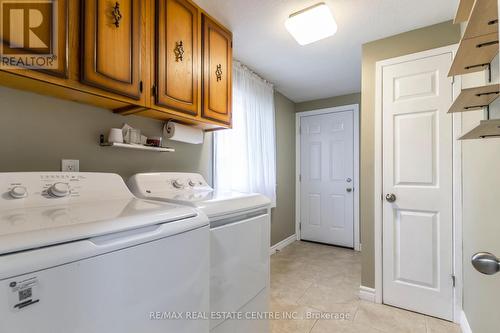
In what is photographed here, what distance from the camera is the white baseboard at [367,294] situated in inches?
81.3

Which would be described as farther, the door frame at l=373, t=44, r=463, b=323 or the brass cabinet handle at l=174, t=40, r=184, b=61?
the door frame at l=373, t=44, r=463, b=323

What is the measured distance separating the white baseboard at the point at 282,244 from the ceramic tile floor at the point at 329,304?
0.20 meters

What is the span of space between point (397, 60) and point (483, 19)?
1.57 metres

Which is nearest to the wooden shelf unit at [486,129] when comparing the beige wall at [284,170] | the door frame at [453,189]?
the door frame at [453,189]

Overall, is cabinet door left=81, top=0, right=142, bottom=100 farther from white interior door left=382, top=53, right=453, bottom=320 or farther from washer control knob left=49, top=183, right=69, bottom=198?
white interior door left=382, top=53, right=453, bottom=320

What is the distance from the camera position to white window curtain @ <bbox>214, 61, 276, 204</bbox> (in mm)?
2331

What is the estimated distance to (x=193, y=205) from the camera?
3.61 ft

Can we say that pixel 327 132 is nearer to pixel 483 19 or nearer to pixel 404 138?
pixel 404 138

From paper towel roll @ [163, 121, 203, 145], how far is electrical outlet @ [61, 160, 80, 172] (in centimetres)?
59

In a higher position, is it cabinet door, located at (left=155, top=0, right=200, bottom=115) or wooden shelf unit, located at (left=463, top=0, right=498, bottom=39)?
cabinet door, located at (left=155, top=0, right=200, bottom=115)

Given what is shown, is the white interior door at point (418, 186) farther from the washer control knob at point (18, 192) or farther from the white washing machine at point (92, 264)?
the washer control knob at point (18, 192)

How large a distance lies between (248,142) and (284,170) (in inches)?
44.6

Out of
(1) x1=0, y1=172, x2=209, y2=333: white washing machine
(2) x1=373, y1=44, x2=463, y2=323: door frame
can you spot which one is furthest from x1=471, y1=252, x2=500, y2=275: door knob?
(2) x1=373, y1=44, x2=463, y2=323: door frame

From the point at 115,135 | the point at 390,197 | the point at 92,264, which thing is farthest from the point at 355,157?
the point at 92,264
